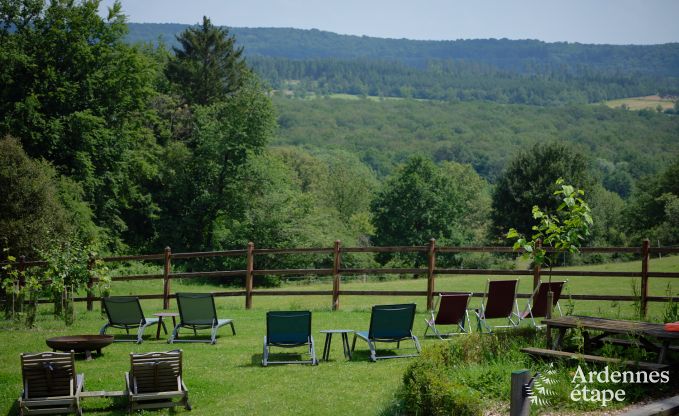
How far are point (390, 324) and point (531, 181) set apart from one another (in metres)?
39.5

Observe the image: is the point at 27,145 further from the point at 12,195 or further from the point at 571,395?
the point at 571,395

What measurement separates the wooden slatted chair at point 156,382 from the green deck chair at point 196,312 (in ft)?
13.4

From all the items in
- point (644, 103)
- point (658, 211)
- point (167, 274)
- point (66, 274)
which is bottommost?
point (658, 211)

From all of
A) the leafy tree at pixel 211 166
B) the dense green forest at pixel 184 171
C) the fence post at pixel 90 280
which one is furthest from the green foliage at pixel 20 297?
the leafy tree at pixel 211 166

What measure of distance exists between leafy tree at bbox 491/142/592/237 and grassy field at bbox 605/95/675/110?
11437cm

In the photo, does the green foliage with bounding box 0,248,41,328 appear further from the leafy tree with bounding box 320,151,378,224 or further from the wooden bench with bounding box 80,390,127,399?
the leafy tree with bounding box 320,151,378,224

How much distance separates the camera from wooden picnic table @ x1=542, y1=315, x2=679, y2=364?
305 inches

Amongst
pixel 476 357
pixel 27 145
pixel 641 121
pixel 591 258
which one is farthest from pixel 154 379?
pixel 641 121

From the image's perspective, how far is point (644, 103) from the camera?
16288cm

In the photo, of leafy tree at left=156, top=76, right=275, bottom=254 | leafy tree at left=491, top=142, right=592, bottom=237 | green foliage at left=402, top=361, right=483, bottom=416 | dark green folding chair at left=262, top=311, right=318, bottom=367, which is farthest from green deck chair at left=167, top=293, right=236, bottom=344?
leafy tree at left=491, top=142, right=592, bottom=237

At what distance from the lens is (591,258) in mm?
41500

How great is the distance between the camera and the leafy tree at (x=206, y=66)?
46.2 m

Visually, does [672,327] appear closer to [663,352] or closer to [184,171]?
[663,352]

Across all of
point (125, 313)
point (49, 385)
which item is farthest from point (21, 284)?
point (49, 385)
